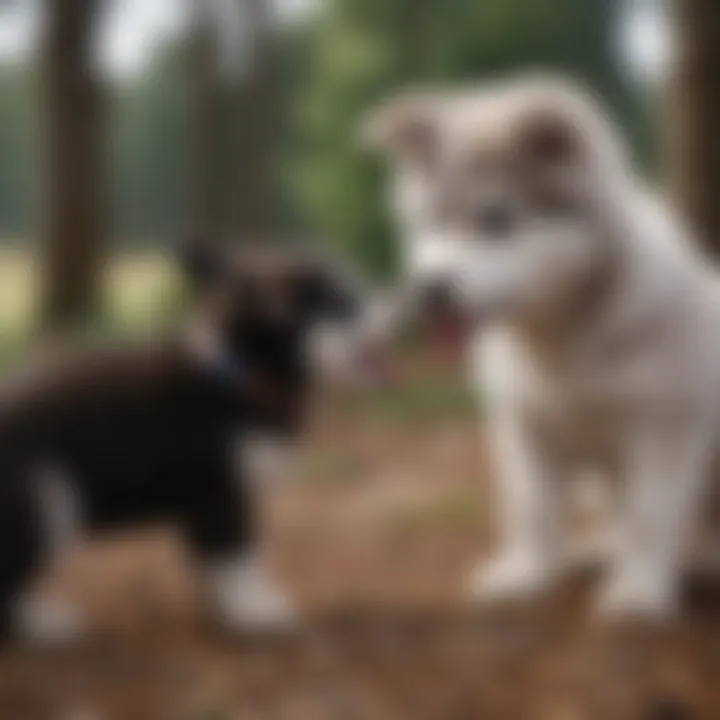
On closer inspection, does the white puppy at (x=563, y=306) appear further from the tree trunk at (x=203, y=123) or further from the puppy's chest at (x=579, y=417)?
the tree trunk at (x=203, y=123)

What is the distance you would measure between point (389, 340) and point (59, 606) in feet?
0.96

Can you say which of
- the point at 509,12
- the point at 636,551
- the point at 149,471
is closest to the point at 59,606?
the point at 149,471

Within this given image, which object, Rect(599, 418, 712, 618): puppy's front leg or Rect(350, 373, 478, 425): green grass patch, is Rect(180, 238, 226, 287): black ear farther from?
Rect(599, 418, 712, 618): puppy's front leg

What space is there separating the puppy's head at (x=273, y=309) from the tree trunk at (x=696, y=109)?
25 centimetres

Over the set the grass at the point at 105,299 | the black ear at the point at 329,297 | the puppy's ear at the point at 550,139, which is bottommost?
the black ear at the point at 329,297

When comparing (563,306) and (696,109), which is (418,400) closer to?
(563,306)

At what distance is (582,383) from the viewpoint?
3.18ft

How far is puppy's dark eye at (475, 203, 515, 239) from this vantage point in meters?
0.89

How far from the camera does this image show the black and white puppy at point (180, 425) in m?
0.91

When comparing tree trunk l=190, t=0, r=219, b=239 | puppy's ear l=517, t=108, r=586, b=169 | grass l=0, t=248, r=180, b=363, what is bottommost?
puppy's ear l=517, t=108, r=586, b=169

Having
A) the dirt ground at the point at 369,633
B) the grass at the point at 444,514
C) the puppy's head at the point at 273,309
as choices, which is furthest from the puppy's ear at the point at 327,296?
the grass at the point at 444,514

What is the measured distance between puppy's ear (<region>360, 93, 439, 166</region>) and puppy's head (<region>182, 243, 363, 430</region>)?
92 mm

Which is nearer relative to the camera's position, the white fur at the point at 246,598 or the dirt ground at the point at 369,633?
the dirt ground at the point at 369,633

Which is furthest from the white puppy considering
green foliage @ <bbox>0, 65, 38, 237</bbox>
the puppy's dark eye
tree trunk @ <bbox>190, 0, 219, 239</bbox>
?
green foliage @ <bbox>0, 65, 38, 237</bbox>
